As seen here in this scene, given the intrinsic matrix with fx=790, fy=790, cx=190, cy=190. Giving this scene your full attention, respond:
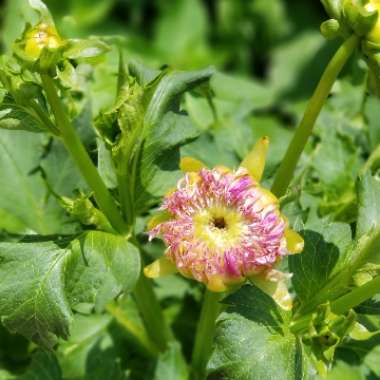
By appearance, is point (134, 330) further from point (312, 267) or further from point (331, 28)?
point (331, 28)

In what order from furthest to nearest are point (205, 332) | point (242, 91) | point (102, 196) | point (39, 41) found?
1. point (242, 91)
2. point (205, 332)
3. point (102, 196)
4. point (39, 41)

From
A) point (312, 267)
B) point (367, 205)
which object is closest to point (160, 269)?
point (312, 267)

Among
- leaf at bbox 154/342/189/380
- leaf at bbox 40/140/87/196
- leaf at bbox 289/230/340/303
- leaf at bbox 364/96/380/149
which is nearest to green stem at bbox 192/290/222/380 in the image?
leaf at bbox 154/342/189/380

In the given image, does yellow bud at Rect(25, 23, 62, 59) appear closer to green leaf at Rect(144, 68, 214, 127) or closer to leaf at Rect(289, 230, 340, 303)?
green leaf at Rect(144, 68, 214, 127)

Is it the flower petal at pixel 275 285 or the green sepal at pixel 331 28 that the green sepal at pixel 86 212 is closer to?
the flower petal at pixel 275 285

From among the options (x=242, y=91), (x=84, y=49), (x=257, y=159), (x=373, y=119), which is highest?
(x=84, y=49)

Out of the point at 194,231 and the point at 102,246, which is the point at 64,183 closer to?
the point at 102,246

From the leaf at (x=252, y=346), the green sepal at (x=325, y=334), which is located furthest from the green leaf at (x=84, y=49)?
the green sepal at (x=325, y=334)
